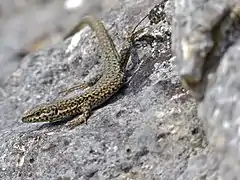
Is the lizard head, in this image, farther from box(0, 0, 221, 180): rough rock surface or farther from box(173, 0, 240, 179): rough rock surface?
box(173, 0, 240, 179): rough rock surface

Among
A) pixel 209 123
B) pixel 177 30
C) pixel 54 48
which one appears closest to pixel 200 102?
pixel 209 123

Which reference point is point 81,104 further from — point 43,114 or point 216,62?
point 216,62

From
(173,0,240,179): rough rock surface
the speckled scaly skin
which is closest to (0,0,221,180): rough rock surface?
the speckled scaly skin

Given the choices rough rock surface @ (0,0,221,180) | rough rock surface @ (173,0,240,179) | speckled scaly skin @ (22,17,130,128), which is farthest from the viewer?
speckled scaly skin @ (22,17,130,128)

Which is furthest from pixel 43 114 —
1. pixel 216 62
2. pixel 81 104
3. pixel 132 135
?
pixel 216 62

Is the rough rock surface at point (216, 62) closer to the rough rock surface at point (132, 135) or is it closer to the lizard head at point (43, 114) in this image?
the rough rock surface at point (132, 135)

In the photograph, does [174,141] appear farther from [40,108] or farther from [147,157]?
[40,108]
